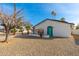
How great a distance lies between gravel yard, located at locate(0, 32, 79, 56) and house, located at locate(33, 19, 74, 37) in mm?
150

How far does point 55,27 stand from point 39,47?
65 cm

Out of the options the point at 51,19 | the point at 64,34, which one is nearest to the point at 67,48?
the point at 64,34

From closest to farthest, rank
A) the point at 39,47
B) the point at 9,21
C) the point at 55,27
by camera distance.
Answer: the point at 39,47, the point at 55,27, the point at 9,21

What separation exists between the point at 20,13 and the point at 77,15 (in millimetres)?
1422

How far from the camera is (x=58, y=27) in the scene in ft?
21.3

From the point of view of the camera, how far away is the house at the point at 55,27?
21.0ft

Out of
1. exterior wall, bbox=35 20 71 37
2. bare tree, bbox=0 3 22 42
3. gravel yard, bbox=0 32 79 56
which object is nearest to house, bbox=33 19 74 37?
exterior wall, bbox=35 20 71 37

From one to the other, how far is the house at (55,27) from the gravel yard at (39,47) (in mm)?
150

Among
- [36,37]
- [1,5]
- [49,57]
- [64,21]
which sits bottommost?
[49,57]

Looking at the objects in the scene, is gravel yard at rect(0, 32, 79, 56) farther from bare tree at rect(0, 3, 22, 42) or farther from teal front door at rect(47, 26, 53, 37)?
bare tree at rect(0, 3, 22, 42)

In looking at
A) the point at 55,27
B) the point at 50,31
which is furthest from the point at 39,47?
the point at 55,27

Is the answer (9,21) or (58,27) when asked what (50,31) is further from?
(9,21)

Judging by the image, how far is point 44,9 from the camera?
6355 mm

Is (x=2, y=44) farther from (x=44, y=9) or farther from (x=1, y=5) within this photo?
(x=44, y=9)
